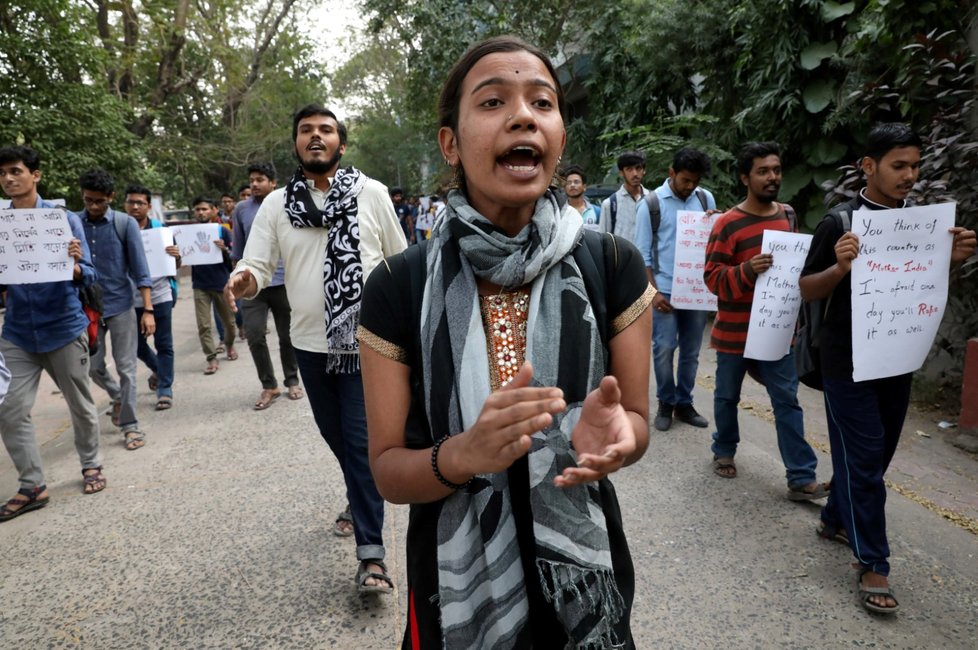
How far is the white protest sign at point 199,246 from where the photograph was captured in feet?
24.1

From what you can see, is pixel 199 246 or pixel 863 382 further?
pixel 199 246

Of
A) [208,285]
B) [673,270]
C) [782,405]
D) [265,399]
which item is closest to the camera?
[782,405]

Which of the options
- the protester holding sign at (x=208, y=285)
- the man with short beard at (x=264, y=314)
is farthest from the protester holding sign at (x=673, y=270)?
the protester holding sign at (x=208, y=285)

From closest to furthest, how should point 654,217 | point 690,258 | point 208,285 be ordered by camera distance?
point 690,258
point 654,217
point 208,285

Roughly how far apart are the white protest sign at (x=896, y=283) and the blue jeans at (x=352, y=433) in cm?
226

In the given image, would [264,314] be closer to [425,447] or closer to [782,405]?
[782,405]

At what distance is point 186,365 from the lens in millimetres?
8117

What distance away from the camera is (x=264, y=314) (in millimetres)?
6117

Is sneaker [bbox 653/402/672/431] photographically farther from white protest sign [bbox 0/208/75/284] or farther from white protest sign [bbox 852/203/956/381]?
white protest sign [bbox 0/208/75/284]

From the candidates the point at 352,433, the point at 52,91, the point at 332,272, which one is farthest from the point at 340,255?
the point at 52,91

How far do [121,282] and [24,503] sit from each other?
1.85 meters

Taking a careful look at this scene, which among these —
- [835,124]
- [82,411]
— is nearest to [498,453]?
[82,411]

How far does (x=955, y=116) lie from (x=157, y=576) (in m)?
6.14

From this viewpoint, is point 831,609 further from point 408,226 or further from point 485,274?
point 408,226
